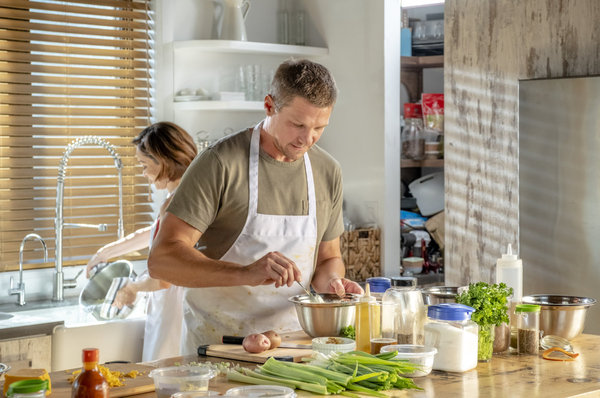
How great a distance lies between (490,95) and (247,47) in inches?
53.0

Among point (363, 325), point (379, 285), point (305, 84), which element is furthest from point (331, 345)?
point (305, 84)

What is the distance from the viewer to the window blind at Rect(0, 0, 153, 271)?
14.4ft

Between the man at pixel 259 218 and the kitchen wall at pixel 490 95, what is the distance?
→ 1.38 m

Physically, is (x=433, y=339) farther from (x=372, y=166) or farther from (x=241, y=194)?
(x=372, y=166)

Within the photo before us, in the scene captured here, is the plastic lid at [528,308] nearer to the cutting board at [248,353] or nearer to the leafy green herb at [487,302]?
the leafy green herb at [487,302]

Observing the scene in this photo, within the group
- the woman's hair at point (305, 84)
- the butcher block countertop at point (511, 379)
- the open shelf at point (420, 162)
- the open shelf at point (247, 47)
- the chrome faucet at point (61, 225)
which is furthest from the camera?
the open shelf at point (420, 162)

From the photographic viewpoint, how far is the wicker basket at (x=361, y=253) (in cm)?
482

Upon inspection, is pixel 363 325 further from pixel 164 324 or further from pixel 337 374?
pixel 164 324

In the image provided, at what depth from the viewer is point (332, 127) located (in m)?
5.27

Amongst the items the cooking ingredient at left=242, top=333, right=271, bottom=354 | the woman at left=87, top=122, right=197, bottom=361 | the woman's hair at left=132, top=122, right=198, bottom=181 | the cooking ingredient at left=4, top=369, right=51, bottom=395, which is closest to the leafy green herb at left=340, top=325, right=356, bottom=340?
the cooking ingredient at left=242, top=333, right=271, bottom=354

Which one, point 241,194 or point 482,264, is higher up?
point 241,194

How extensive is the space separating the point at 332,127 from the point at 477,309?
2.93 m

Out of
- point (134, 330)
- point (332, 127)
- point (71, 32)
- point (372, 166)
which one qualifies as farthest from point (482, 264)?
point (71, 32)

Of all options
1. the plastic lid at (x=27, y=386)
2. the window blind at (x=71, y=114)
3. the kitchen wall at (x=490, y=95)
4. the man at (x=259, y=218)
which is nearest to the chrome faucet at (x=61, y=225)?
the window blind at (x=71, y=114)
